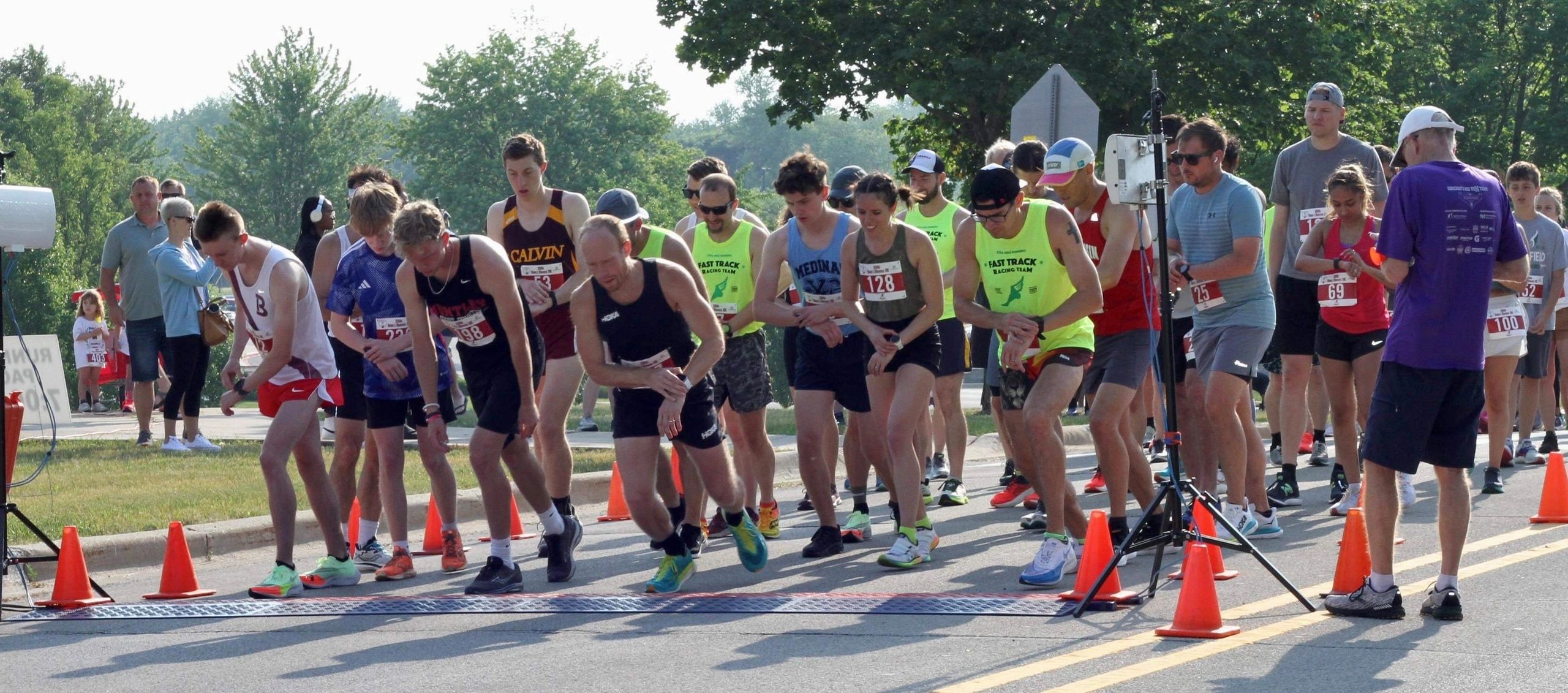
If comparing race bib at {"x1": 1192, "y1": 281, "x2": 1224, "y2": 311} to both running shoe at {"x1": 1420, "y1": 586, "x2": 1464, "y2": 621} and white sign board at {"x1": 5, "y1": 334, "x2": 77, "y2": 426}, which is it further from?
white sign board at {"x1": 5, "y1": 334, "x2": 77, "y2": 426}

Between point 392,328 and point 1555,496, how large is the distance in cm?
594

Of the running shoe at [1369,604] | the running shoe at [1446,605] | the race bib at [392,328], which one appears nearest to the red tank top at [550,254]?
the race bib at [392,328]

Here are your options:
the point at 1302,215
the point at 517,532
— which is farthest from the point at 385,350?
the point at 1302,215

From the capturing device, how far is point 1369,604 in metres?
6.59

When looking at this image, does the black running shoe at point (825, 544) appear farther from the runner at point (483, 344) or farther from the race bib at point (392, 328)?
the race bib at point (392, 328)

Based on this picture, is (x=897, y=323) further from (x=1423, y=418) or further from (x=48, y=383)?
(x=48, y=383)

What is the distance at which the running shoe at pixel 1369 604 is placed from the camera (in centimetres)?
657

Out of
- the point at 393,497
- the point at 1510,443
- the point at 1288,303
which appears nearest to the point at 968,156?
the point at 1510,443

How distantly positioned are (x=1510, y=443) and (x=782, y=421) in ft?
24.9

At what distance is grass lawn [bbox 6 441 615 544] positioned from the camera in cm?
1012

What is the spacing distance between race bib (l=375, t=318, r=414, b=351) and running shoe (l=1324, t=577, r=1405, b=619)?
442 cm

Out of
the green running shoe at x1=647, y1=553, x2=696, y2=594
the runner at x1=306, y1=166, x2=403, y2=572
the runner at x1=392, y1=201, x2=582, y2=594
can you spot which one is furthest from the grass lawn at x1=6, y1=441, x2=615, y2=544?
the green running shoe at x1=647, y1=553, x2=696, y2=594

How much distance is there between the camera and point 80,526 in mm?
9734

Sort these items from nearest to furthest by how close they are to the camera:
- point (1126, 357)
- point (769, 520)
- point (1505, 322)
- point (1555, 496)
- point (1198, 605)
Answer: point (1198, 605) → point (1126, 357) → point (1555, 496) → point (769, 520) → point (1505, 322)
